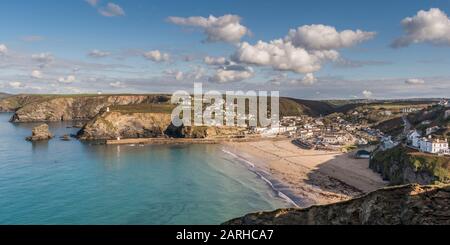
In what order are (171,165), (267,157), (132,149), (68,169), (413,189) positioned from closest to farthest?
(413,189), (68,169), (171,165), (267,157), (132,149)

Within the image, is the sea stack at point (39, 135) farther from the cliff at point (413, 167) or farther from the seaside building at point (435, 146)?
the seaside building at point (435, 146)

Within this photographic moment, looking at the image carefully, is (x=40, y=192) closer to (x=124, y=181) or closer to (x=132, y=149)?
(x=124, y=181)

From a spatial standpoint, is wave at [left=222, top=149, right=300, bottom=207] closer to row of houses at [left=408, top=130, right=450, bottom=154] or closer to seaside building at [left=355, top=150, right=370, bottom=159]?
seaside building at [left=355, top=150, right=370, bottom=159]

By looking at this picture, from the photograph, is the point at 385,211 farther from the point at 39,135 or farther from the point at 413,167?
the point at 39,135

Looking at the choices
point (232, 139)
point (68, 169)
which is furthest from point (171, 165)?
point (232, 139)

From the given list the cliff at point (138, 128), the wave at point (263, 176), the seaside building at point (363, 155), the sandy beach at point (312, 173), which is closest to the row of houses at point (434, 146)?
the sandy beach at point (312, 173)

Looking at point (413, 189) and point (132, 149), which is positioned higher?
point (413, 189)

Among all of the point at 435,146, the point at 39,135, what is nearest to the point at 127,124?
the point at 39,135
